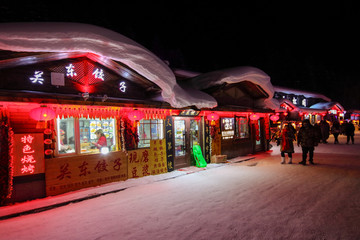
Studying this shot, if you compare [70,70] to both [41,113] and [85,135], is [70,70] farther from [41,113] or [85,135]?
[85,135]

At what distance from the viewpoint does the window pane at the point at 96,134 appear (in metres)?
8.92

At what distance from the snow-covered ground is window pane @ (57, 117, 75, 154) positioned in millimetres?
2429

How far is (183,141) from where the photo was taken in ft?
40.3

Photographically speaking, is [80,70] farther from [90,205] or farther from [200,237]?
[200,237]

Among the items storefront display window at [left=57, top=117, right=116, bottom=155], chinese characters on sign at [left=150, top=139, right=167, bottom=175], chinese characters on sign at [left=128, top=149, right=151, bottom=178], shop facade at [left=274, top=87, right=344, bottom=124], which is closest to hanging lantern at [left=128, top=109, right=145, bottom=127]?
storefront display window at [left=57, top=117, right=116, bottom=155]

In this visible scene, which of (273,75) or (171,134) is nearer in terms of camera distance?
(171,134)

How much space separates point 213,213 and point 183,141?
6508 mm

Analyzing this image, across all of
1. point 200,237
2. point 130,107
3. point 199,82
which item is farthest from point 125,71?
point 200,237

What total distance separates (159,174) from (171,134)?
6.98ft

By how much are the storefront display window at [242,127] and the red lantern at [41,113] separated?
11893 millimetres

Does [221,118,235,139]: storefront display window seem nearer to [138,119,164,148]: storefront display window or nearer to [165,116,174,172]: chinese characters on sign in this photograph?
[165,116,174,172]: chinese characters on sign

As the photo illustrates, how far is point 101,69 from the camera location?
900 centimetres

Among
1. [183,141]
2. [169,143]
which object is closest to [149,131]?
[169,143]

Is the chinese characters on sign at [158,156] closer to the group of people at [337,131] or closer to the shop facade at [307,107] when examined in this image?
the group of people at [337,131]
